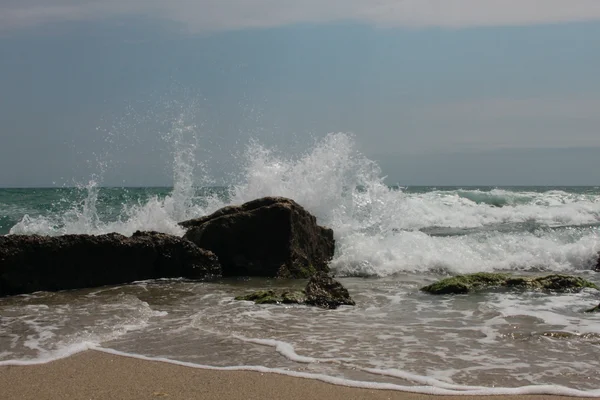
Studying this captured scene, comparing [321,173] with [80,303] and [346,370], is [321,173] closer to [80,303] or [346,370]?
[80,303]

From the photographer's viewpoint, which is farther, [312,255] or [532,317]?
[312,255]

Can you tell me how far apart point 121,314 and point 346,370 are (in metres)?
3.00

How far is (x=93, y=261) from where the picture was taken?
8414 mm

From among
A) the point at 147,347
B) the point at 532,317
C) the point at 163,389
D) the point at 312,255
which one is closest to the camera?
the point at 163,389

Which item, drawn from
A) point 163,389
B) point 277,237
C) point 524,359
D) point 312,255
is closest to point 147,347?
point 163,389

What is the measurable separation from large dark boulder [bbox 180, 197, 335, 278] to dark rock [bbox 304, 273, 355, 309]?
2268mm

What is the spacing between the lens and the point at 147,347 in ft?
16.1

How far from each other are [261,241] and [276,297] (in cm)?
276

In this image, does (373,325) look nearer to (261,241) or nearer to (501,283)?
(501,283)

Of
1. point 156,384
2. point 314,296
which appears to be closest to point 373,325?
point 314,296

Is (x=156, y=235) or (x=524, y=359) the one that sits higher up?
(x=156, y=235)

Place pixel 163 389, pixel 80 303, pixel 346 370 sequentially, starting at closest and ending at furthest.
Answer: pixel 163 389, pixel 346 370, pixel 80 303

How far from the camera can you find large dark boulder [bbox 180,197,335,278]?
9547 millimetres

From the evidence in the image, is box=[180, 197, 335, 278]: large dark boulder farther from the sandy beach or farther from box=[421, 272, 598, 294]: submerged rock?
the sandy beach
